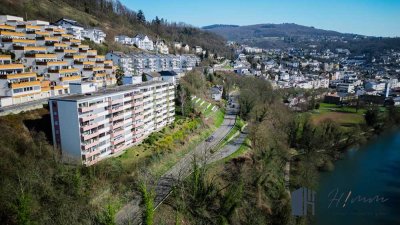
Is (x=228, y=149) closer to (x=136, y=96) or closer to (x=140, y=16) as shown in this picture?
(x=136, y=96)

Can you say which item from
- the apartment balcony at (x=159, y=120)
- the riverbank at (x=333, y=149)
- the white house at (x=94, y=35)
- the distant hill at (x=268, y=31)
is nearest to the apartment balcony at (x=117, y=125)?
the apartment balcony at (x=159, y=120)

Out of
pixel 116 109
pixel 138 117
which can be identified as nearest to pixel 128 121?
pixel 138 117

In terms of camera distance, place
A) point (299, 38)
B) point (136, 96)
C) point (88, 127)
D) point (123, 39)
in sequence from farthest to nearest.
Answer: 1. point (299, 38)
2. point (123, 39)
3. point (136, 96)
4. point (88, 127)

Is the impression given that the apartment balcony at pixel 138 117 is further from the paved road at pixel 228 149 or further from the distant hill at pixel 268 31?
the distant hill at pixel 268 31

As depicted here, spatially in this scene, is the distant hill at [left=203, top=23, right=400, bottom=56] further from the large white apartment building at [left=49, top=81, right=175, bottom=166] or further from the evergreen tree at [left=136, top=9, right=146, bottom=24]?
the large white apartment building at [left=49, top=81, right=175, bottom=166]

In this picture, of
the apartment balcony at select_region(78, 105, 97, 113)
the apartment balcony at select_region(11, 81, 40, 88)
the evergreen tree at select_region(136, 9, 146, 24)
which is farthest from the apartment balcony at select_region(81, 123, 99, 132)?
the evergreen tree at select_region(136, 9, 146, 24)
